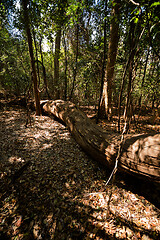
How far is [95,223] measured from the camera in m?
1.65

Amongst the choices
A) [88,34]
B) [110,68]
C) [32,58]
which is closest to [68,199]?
[110,68]

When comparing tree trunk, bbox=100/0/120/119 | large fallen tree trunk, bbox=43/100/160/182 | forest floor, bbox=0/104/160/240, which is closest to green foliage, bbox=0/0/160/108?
tree trunk, bbox=100/0/120/119

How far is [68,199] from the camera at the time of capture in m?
1.97

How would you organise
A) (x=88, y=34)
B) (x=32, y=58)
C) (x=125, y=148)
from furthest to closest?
(x=88, y=34)
(x=32, y=58)
(x=125, y=148)

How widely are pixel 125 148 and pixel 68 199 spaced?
1459mm

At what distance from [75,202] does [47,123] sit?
3.61m

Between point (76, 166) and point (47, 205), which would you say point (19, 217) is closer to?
point (47, 205)

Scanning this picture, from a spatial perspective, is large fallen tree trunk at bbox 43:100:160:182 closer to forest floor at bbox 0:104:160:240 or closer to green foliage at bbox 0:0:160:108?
forest floor at bbox 0:104:160:240

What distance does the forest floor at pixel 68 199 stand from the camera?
157cm

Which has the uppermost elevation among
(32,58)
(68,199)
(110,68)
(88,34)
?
(88,34)

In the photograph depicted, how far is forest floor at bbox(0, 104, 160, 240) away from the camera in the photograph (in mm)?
1570

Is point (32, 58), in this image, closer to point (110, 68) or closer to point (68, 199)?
point (110, 68)

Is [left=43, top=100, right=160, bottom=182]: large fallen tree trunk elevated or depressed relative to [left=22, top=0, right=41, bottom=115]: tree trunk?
depressed

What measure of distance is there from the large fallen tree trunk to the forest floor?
362 mm
